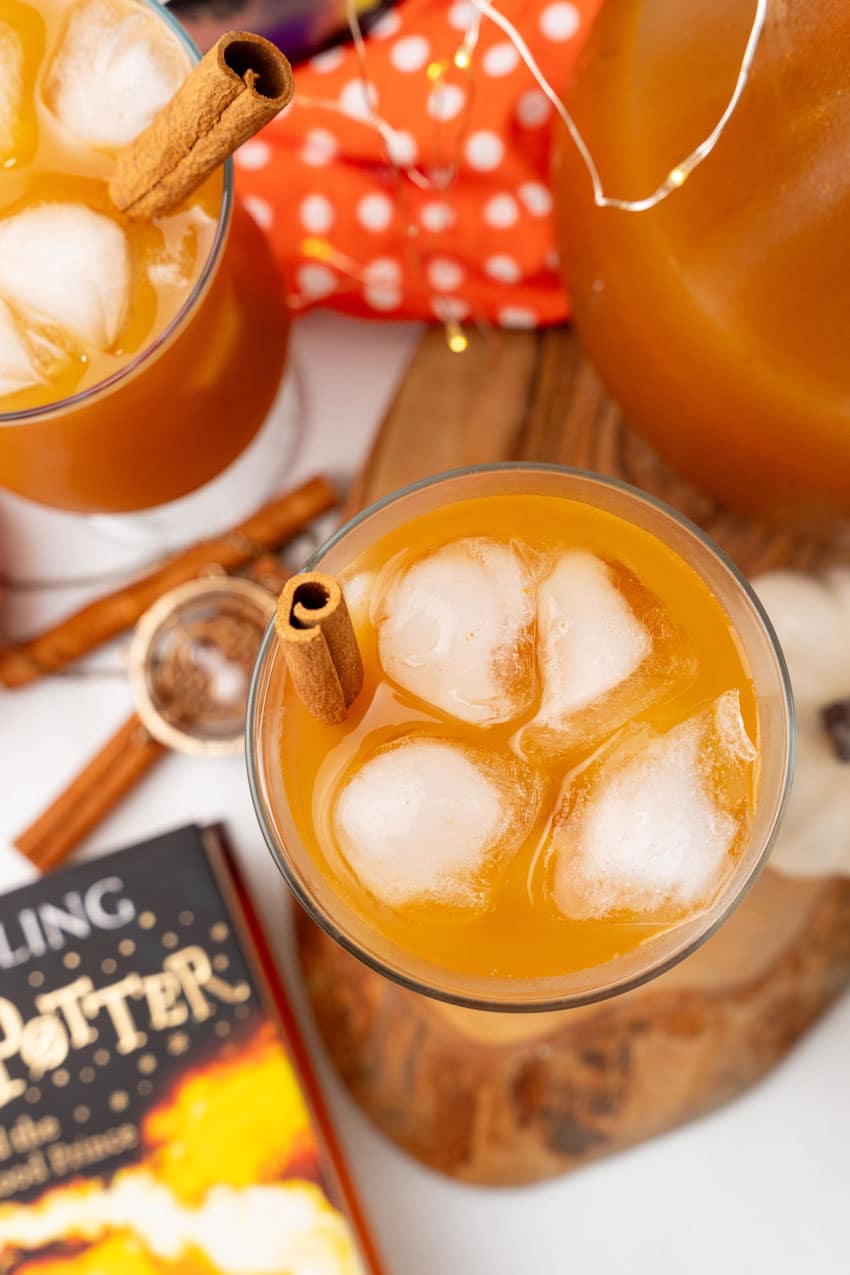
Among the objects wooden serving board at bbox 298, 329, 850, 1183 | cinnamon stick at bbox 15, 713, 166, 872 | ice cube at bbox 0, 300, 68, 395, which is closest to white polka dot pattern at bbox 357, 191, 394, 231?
wooden serving board at bbox 298, 329, 850, 1183

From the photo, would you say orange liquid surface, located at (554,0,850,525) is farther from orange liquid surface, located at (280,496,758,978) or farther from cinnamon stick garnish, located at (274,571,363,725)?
cinnamon stick garnish, located at (274,571,363,725)

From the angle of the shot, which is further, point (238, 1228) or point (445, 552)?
point (238, 1228)

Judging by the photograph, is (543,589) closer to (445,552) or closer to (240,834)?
(445,552)

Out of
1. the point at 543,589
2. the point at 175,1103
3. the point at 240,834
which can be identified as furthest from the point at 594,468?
the point at 175,1103

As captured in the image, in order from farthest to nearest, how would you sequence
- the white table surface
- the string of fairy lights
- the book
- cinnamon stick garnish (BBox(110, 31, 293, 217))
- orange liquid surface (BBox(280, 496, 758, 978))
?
1. the white table surface
2. the book
3. the string of fairy lights
4. orange liquid surface (BBox(280, 496, 758, 978))
5. cinnamon stick garnish (BBox(110, 31, 293, 217))

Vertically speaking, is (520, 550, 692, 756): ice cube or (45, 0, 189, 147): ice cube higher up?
(45, 0, 189, 147): ice cube

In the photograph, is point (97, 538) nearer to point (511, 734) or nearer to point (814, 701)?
point (511, 734)
